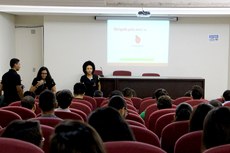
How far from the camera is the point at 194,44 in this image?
1246cm

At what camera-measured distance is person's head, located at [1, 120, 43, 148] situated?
8.18ft

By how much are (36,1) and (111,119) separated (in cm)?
723

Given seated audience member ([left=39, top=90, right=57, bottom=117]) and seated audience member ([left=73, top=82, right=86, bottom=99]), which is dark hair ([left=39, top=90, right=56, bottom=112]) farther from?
seated audience member ([left=73, top=82, right=86, bottom=99])

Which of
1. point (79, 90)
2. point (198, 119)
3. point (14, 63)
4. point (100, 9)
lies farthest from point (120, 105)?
point (100, 9)

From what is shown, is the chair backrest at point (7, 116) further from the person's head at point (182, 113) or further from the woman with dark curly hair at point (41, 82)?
the woman with dark curly hair at point (41, 82)

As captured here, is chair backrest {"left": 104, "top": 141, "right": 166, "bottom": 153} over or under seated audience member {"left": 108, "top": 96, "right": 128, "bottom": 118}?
over

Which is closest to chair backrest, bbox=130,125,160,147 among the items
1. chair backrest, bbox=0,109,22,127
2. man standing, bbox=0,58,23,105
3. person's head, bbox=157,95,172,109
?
chair backrest, bbox=0,109,22,127

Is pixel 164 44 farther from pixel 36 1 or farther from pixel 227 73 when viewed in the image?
pixel 36 1

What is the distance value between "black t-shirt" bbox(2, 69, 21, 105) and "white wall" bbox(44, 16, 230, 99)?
4.52 m

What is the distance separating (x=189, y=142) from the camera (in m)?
3.00

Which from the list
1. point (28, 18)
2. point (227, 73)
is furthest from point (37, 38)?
point (227, 73)

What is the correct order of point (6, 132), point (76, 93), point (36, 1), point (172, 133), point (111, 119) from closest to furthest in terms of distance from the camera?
point (6, 132) → point (111, 119) → point (172, 133) → point (76, 93) → point (36, 1)

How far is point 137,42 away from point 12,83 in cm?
569

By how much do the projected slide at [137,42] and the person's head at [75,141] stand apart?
10985 mm
